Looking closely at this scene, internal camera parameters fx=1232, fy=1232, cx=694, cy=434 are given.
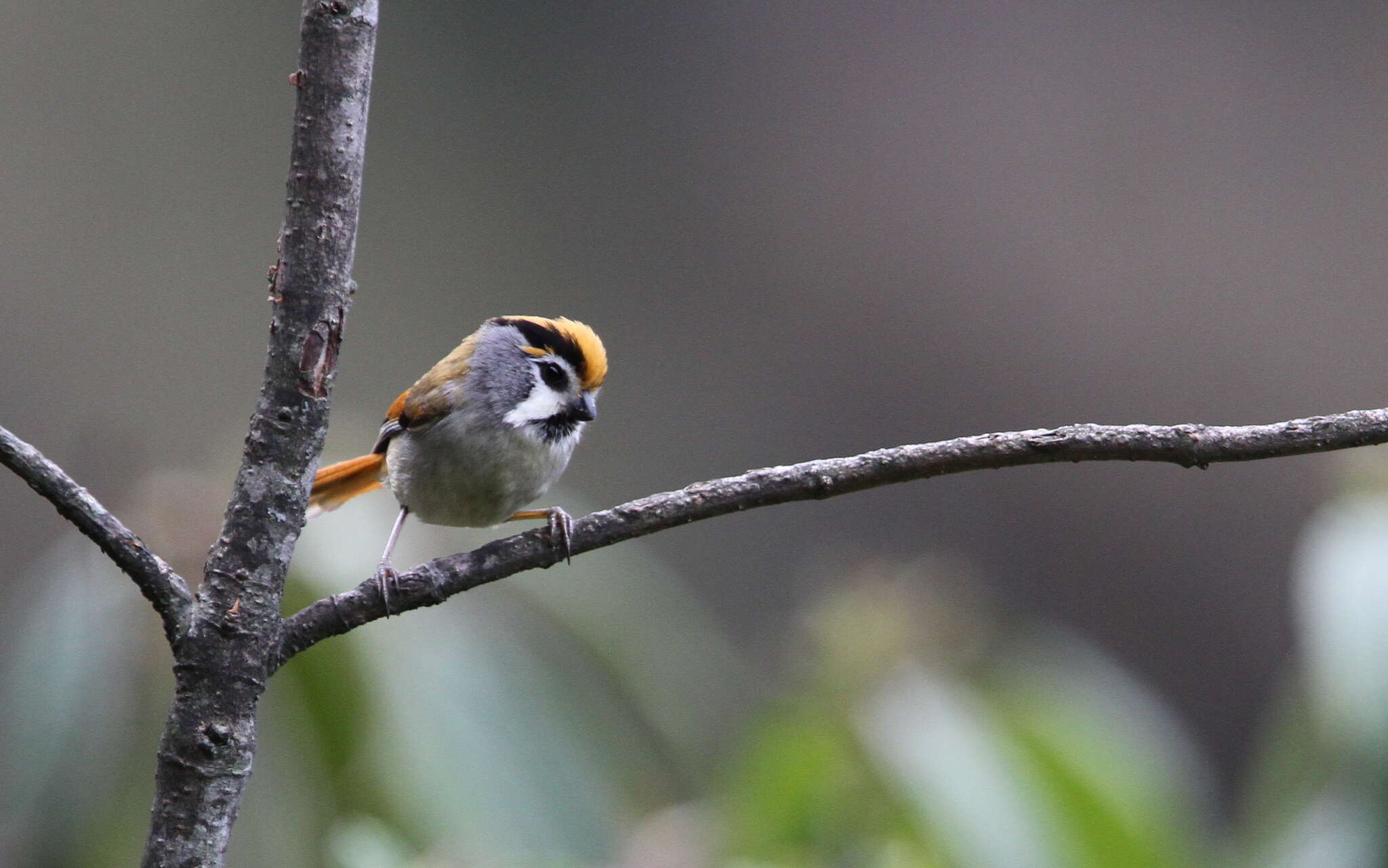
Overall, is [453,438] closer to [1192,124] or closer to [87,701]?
[87,701]

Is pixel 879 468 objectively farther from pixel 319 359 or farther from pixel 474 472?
pixel 474 472

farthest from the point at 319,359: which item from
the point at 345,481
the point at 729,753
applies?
the point at 729,753

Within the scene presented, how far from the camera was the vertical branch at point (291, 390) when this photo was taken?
4.04 ft

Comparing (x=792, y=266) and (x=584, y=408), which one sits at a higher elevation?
(x=792, y=266)

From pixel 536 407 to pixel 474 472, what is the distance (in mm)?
190

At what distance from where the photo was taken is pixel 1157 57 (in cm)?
630

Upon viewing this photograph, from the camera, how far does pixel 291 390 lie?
Result: 4.20 feet

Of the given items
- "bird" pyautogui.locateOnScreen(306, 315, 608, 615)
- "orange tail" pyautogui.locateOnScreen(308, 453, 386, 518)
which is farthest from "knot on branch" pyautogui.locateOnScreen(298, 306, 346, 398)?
"orange tail" pyautogui.locateOnScreen(308, 453, 386, 518)

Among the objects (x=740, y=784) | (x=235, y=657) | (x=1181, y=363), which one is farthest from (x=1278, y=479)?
(x=235, y=657)

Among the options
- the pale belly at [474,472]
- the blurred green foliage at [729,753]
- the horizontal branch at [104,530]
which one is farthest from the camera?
the pale belly at [474,472]

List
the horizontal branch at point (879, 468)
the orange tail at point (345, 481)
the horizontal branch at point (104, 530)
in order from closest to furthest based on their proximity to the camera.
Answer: the horizontal branch at point (104, 530)
the horizontal branch at point (879, 468)
the orange tail at point (345, 481)

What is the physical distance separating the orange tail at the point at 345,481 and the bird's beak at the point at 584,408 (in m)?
0.56

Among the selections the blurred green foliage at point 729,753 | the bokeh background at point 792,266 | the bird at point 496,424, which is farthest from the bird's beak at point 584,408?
the bokeh background at point 792,266

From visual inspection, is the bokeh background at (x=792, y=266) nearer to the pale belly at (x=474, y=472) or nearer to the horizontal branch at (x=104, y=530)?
the pale belly at (x=474, y=472)
